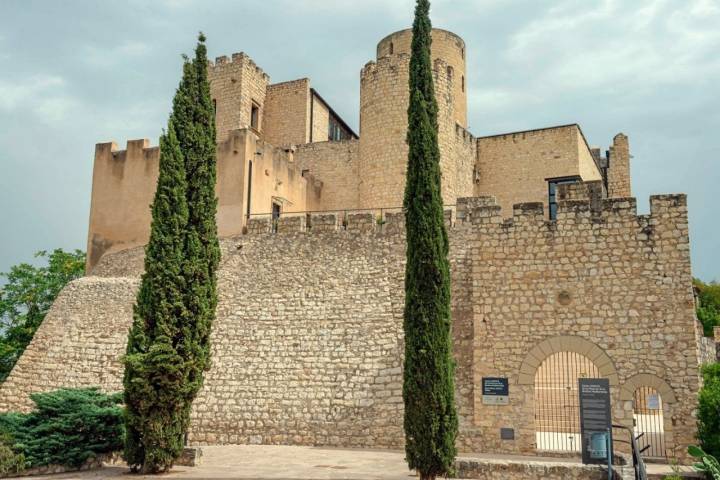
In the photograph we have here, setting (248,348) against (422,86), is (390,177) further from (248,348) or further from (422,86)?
(422,86)

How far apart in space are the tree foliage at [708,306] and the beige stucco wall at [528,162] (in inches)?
372

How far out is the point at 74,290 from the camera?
20.8 metres

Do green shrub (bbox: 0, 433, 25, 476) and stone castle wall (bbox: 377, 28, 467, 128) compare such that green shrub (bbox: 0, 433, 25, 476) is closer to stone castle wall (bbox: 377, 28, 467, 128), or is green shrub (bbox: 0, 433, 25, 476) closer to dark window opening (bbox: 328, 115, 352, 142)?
stone castle wall (bbox: 377, 28, 467, 128)

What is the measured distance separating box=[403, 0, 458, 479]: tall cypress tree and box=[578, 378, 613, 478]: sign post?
272 cm

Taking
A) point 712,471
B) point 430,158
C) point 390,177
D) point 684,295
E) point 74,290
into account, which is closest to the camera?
point 712,471

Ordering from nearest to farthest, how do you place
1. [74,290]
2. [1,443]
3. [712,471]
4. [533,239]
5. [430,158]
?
[712,471], [1,443], [430,158], [533,239], [74,290]

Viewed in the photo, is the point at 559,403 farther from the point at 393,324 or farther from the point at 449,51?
the point at 449,51

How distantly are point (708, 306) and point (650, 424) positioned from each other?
19.6 m

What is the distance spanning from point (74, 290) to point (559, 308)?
45.5 feet

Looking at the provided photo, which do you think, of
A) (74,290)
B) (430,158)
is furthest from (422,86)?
(74,290)

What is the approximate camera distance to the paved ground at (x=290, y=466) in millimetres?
11766

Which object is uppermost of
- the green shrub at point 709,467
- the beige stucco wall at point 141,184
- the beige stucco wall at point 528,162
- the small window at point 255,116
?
the small window at point 255,116

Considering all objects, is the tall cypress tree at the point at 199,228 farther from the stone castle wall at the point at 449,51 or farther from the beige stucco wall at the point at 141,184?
the stone castle wall at the point at 449,51

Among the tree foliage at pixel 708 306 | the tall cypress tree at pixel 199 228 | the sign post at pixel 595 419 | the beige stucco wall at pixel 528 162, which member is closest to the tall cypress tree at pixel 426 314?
the sign post at pixel 595 419
